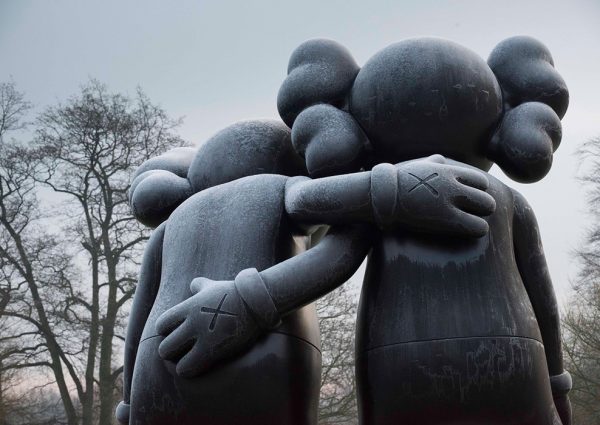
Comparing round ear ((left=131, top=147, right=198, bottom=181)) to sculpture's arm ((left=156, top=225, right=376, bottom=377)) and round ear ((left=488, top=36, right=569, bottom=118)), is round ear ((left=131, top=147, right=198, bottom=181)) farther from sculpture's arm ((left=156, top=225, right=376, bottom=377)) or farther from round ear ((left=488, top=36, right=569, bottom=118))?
round ear ((left=488, top=36, right=569, bottom=118))

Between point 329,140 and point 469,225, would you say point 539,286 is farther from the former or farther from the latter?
point 329,140

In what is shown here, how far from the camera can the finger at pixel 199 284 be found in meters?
2.61

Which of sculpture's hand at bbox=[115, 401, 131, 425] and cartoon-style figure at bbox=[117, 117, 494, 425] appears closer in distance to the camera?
cartoon-style figure at bbox=[117, 117, 494, 425]

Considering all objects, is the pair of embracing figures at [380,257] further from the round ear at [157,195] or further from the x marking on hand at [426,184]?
the round ear at [157,195]

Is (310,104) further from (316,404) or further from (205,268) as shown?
(316,404)

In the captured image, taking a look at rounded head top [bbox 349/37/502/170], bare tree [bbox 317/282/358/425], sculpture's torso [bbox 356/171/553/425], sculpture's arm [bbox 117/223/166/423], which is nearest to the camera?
sculpture's torso [bbox 356/171/553/425]

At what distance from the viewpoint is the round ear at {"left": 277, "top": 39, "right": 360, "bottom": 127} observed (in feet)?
10.1

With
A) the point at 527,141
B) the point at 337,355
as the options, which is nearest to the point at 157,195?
the point at 527,141

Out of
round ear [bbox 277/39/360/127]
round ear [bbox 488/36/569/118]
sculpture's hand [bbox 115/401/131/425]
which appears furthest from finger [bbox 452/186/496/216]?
sculpture's hand [bbox 115/401/131/425]

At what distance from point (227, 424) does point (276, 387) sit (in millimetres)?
212

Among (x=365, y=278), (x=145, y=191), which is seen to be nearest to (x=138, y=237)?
(x=145, y=191)

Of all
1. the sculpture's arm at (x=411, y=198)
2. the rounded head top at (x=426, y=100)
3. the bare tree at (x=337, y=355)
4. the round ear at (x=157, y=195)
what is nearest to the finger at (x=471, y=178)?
the sculpture's arm at (x=411, y=198)

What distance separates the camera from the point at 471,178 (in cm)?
262

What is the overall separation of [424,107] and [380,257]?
25.0 inches
